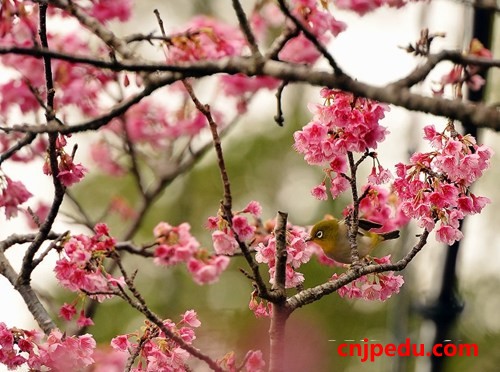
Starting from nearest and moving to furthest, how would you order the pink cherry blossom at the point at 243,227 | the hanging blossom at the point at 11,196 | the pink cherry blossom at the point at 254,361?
the pink cherry blossom at the point at 254,361 → the hanging blossom at the point at 11,196 → the pink cherry blossom at the point at 243,227

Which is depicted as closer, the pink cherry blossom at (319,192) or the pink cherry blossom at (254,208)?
the pink cherry blossom at (319,192)

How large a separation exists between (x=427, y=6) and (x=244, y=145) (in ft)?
39.8

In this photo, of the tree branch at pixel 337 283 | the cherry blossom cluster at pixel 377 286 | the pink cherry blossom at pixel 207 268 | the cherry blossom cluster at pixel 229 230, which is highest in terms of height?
the pink cherry blossom at pixel 207 268

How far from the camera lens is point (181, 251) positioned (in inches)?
142

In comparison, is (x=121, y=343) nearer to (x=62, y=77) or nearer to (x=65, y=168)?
(x=65, y=168)

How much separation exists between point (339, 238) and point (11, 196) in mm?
1175

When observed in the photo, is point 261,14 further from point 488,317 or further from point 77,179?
point 488,317

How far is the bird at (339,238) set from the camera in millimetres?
3086

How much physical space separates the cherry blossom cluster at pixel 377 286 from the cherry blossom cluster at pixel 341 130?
1.04ft

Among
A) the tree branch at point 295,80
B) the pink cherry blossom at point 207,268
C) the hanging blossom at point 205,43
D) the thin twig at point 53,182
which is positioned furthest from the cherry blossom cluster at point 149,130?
the tree branch at point 295,80

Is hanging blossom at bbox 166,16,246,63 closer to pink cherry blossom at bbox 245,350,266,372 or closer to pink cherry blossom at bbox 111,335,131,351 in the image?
pink cherry blossom at bbox 111,335,131,351

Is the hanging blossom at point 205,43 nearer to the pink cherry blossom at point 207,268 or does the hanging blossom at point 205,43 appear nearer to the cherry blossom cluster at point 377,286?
the pink cherry blossom at point 207,268

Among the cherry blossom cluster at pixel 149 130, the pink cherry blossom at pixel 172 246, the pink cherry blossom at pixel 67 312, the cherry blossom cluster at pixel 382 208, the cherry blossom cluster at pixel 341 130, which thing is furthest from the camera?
the cherry blossom cluster at pixel 149 130

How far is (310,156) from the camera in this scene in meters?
2.59
